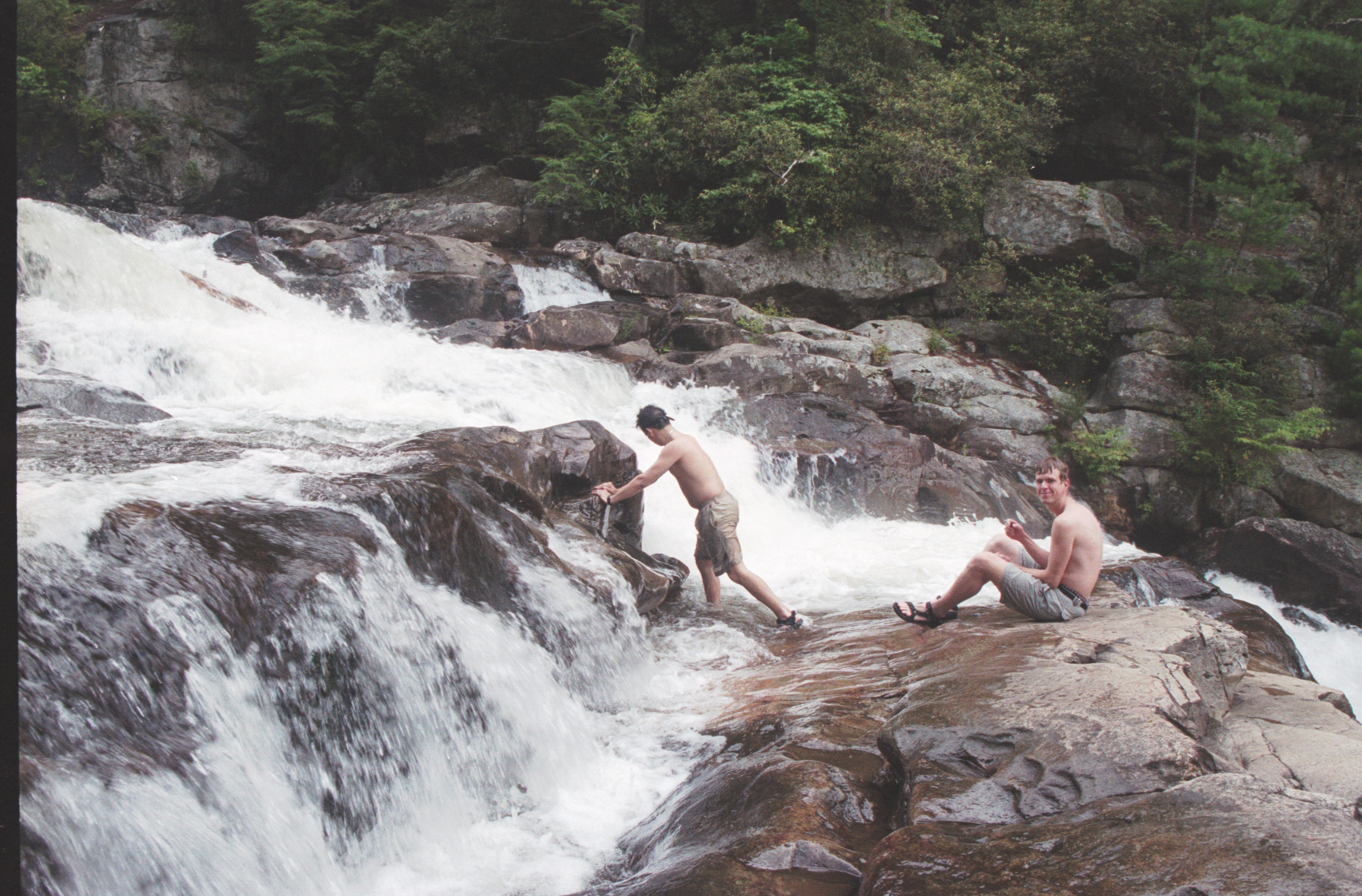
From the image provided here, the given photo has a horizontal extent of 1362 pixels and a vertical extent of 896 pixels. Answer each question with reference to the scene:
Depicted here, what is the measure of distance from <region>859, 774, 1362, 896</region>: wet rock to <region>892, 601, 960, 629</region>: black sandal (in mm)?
2876

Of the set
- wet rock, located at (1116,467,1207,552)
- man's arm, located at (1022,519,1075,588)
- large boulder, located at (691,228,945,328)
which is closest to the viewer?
man's arm, located at (1022,519,1075,588)

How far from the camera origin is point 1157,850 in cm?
217

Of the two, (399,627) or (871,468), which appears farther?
(871,468)

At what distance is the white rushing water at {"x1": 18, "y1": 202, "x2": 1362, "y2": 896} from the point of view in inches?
113

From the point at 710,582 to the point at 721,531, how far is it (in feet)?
1.64

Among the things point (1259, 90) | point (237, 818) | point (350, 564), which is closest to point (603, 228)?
point (1259, 90)

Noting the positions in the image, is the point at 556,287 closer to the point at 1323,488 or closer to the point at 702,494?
the point at 702,494

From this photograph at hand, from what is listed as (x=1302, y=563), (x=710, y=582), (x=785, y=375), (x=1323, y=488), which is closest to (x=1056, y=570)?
(x=710, y=582)

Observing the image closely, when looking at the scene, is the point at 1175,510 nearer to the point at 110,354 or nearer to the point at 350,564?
the point at 350,564

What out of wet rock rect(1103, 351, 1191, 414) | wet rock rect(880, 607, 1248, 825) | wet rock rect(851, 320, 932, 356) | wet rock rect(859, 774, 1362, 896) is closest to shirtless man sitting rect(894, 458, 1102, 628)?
wet rock rect(880, 607, 1248, 825)

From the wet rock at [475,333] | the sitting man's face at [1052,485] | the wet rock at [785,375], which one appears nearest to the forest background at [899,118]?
the wet rock at [785,375]

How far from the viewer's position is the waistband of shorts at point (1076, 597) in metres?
4.94

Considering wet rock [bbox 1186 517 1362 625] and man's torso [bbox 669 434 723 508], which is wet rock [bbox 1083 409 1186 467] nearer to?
wet rock [bbox 1186 517 1362 625]

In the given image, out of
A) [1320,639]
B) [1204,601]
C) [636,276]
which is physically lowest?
[1320,639]
